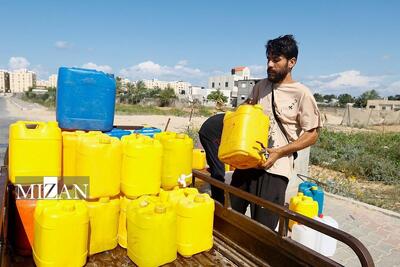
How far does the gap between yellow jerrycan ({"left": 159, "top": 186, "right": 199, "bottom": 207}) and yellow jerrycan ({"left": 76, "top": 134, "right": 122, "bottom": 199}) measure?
403 mm

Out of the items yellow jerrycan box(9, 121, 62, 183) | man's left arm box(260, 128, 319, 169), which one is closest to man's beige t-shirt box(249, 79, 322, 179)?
man's left arm box(260, 128, 319, 169)

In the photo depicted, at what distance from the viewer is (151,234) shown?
200 cm

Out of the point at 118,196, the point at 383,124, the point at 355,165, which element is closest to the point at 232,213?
the point at 118,196

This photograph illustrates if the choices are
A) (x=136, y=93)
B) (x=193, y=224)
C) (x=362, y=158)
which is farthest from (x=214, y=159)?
(x=136, y=93)

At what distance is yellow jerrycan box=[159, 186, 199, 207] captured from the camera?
2.38 m

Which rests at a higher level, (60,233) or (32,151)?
(32,151)

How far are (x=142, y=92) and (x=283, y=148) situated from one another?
227 feet

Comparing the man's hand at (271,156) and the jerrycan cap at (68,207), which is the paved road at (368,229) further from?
the jerrycan cap at (68,207)

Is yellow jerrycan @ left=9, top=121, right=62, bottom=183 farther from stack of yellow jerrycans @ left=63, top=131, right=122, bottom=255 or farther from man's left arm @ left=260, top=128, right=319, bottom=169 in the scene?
man's left arm @ left=260, top=128, right=319, bottom=169

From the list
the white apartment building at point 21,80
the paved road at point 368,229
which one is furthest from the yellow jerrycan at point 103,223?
the white apartment building at point 21,80

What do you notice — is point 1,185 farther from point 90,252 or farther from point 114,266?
point 114,266

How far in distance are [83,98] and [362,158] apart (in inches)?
381

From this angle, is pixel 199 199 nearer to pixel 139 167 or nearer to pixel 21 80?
pixel 139 167

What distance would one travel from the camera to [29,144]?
6.95 ft
